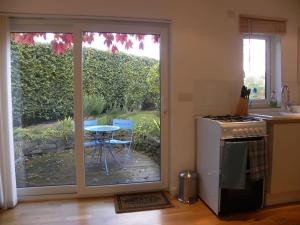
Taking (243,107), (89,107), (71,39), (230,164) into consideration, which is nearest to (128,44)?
(71,39)

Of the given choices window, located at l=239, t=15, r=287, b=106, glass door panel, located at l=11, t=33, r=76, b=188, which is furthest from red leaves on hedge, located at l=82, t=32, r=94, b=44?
window, located at l=239, t=15, r=287, b=106

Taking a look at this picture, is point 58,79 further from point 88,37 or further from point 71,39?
point 88,37

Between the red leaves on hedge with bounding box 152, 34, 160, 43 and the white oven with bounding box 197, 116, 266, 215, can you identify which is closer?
the white oven with bounding box 197, 116, 266, 215

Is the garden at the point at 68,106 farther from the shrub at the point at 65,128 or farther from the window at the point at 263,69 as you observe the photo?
the window at the point at 263,69

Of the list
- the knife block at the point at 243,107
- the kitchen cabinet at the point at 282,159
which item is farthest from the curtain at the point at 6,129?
the kitchen cabinet at the point at 282,159

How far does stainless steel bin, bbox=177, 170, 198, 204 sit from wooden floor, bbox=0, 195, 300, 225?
96 mm

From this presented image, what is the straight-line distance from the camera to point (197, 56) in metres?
2.99

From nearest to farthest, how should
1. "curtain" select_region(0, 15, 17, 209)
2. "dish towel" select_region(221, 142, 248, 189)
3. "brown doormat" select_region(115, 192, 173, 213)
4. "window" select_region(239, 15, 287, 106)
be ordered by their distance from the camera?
1. "dish towel" select_region(221, 142, 248, 189)
2. "curtain" select_region(0, 15, 17, 209)
3. "brown doormat" select_region(115, 192, 173, 213)
4. "window" select_region(239, 15, 287, 106)

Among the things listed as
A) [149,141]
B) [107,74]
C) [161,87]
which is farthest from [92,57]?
[149,141]

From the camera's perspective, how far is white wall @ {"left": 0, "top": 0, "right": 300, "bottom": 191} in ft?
9.55

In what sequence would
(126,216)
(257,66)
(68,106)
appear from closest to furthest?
(126,216), (68,106), (257,66)

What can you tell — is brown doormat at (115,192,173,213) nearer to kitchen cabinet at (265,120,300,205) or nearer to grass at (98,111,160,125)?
grass at (98,111,160,125)

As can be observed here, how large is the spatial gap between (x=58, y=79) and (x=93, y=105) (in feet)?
1.53

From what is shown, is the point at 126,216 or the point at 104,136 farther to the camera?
the point at 104,136
